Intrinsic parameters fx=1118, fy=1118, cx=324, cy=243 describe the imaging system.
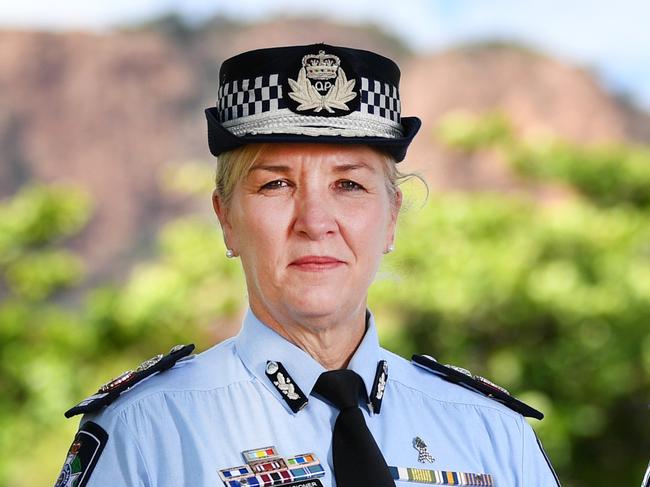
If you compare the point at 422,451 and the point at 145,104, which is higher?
the point at 145,104

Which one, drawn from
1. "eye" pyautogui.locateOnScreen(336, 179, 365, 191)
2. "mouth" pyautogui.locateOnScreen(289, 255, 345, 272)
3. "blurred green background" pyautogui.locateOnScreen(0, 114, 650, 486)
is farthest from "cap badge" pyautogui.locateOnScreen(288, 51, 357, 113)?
"blurred green background" pyautogui.locateOnScreen(0, 114, 650, 486)

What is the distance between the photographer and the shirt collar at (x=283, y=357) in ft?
5.74

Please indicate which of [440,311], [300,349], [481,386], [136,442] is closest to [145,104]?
[440,311]

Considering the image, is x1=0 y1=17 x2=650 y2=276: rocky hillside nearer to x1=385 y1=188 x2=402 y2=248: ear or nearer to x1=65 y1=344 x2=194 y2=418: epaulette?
x1=385 y1=188 x2=402 y2=248: ear

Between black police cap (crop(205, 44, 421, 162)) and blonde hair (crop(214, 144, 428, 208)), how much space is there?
14 millimetres

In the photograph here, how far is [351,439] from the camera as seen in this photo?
1.70 m

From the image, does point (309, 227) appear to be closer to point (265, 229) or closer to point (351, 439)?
point (265, 229)

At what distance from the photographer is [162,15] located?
20.3 metres

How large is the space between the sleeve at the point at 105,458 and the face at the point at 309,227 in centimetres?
31

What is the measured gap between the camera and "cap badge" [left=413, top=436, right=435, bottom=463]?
5.84 ft

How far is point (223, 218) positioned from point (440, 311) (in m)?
6.41

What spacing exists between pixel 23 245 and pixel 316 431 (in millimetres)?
7554

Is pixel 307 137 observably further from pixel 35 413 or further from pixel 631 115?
pixel 631 115

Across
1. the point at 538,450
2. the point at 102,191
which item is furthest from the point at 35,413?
the point at 102,191
